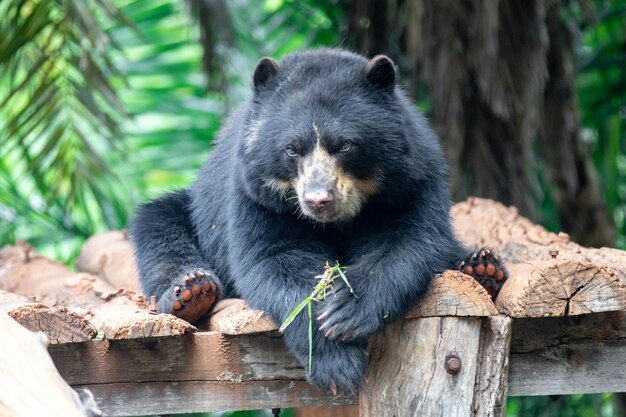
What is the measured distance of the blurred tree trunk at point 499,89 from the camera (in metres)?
7.00

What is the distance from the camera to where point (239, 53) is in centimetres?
802

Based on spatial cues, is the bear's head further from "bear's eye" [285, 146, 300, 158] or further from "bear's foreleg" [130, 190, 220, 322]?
"bear's foreleg" [130, 190, 220, 322]

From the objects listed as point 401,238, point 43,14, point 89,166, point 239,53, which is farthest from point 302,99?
point 239,53

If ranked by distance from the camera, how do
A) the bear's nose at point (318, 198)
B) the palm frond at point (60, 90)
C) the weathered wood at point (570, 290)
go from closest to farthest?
the weathered wood at point (570, 290) < the bear's nose at point (318, 198) < the palm frond at point (60, 90)

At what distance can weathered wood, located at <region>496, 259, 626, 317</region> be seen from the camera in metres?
3.48

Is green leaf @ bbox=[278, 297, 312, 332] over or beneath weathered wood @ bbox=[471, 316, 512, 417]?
over

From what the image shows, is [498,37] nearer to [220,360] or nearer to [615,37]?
[615,37]

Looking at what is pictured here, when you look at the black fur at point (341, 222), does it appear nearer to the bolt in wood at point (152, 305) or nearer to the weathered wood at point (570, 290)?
the bolt in wood at point (152, 305)

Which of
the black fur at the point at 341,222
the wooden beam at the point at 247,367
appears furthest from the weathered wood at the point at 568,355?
the black fur at the point at 341,222

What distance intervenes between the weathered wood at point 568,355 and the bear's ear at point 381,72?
1159mm

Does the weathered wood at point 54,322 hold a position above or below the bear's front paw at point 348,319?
below

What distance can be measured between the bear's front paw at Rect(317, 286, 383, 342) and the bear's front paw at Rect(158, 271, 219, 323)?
2.21 feet

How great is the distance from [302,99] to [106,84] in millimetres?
3190

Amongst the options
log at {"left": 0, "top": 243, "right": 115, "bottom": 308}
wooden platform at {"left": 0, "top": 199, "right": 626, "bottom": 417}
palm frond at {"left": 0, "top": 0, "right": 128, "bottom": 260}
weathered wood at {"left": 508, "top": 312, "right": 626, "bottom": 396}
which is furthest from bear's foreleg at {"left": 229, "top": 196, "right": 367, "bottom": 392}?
palm frond at {"left": 0, "top": 0, "right": 128, "bottom": 260}
